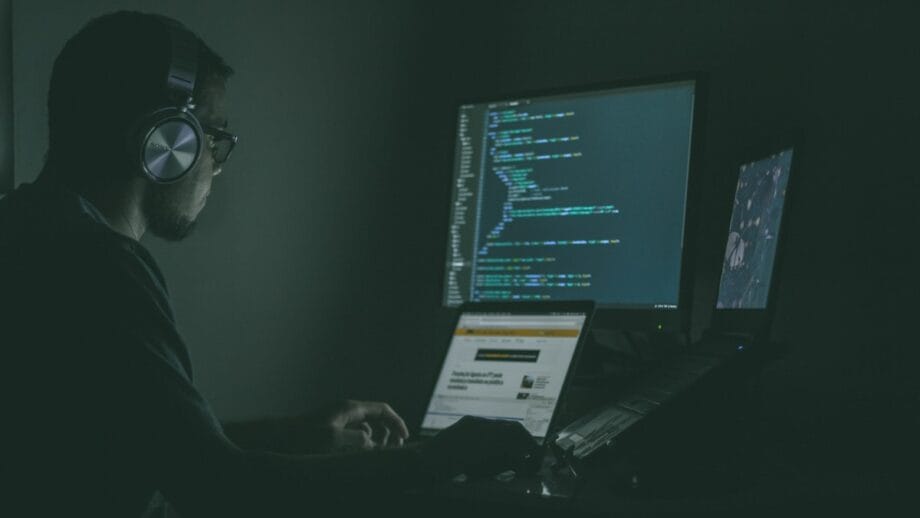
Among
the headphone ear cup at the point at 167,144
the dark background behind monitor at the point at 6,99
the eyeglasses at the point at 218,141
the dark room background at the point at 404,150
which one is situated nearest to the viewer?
the headphone ear cup at the point at 167,144

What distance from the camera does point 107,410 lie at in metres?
0.91

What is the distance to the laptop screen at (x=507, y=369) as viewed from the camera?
1.30 m

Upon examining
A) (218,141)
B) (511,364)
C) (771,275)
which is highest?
(218,141)

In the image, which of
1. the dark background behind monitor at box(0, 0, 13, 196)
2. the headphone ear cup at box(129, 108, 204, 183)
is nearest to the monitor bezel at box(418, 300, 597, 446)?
the headphone ear cup at box(129, 108, 204, 183)

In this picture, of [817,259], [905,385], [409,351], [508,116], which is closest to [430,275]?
[409,351]

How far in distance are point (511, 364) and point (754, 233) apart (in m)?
0.39

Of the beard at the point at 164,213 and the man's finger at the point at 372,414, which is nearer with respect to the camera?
the beard at the point at 164,213

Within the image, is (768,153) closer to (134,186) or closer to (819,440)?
(819,440)

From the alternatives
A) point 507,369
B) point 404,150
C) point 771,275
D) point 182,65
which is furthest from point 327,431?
point 404,150

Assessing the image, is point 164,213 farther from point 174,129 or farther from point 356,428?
point 356,428

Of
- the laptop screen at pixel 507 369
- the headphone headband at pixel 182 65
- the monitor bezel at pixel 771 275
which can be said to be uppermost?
the headphone headband at pixel 182 65

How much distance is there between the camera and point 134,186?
1.20 m

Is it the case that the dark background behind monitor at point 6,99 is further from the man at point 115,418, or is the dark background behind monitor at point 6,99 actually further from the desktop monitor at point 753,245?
the desktop monitor at point 753,245

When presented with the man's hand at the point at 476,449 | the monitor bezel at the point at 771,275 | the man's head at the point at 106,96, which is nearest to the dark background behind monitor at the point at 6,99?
the man's head at the point at 106,96
